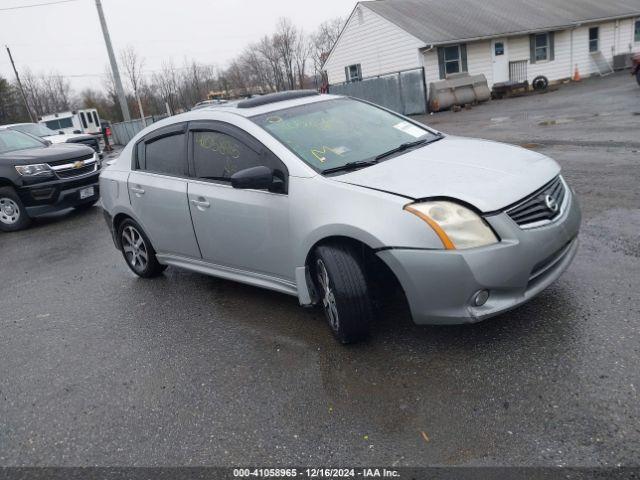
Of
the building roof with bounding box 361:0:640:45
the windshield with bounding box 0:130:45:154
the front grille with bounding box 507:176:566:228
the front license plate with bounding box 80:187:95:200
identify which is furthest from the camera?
the building roof with bounding box 361:0:640:45

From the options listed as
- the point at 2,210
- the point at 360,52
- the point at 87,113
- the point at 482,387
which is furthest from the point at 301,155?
the point at 87,113

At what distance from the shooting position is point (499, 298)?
300 cm

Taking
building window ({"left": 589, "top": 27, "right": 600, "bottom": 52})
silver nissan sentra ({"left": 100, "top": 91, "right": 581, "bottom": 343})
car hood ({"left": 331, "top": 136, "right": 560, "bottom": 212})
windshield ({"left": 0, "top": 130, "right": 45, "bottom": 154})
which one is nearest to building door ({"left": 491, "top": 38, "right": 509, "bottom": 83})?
building window ({"left": 589, "top": 27, "right": 600, "bottom": 52})

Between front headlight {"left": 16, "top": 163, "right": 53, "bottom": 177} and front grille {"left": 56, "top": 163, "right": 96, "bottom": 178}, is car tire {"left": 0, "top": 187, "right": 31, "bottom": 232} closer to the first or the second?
front headlight {"left": 16, "top": 163, "right": 53, "bottom": 177}

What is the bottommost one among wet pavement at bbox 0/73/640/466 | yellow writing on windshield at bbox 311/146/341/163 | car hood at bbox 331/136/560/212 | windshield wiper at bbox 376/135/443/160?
wet pavement at bbox 0/73/640/466

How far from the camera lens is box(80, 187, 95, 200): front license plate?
9.49m

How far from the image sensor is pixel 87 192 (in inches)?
378

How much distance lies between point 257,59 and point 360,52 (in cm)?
3620

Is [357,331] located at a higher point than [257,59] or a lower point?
lower

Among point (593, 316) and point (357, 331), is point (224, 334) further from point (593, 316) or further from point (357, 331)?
point (593, 316)

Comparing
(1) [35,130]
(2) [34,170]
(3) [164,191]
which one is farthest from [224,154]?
(1) [35,130]

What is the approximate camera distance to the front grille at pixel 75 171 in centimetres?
917

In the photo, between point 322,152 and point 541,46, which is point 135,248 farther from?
point 541,46

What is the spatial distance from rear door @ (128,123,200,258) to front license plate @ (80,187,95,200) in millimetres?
5076
